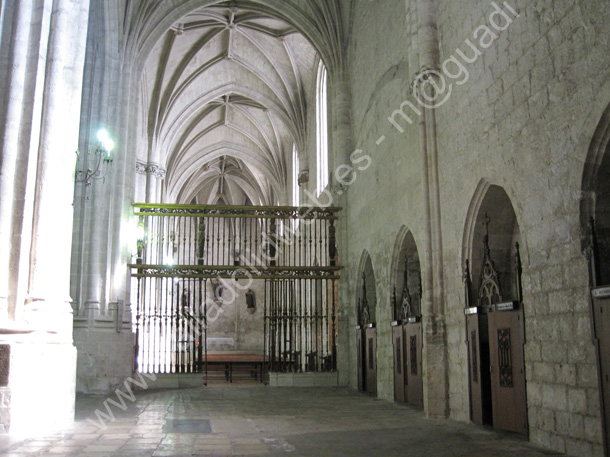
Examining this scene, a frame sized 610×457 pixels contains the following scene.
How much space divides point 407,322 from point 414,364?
2.22 ft

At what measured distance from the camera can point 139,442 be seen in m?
6.22

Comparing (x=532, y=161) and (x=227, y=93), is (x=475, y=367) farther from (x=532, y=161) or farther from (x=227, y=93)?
(x=227, y=93)

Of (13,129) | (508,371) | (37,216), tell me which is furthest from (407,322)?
(13,129)

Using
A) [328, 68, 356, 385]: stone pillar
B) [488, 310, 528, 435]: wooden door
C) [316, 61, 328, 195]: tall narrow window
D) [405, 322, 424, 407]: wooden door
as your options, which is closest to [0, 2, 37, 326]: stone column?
[488, 310, 528, 435]: wooden door

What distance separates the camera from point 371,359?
41.4ft

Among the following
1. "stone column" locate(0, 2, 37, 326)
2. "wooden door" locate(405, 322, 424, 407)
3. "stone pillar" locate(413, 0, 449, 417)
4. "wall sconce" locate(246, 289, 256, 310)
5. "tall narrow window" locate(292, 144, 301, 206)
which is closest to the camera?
"stone column" locate(0, 2, 37, 326)

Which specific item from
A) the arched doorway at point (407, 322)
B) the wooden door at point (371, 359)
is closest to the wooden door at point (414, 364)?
the arched doorway at point (407, 322)

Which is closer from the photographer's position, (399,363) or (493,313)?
(493,313)

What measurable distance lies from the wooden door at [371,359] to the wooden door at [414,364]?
2110 mm

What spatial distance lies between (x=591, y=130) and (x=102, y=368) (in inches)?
410

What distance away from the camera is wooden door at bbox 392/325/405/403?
10.4 meters

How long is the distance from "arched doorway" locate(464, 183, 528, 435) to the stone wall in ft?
0.68

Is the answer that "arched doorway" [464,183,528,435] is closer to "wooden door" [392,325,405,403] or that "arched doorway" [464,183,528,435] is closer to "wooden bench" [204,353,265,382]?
"wooden door" [392,325,405,403]

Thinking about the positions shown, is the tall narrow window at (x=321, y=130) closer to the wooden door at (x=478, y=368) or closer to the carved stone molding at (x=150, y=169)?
the carved stone molding at (x=150, y=169)
